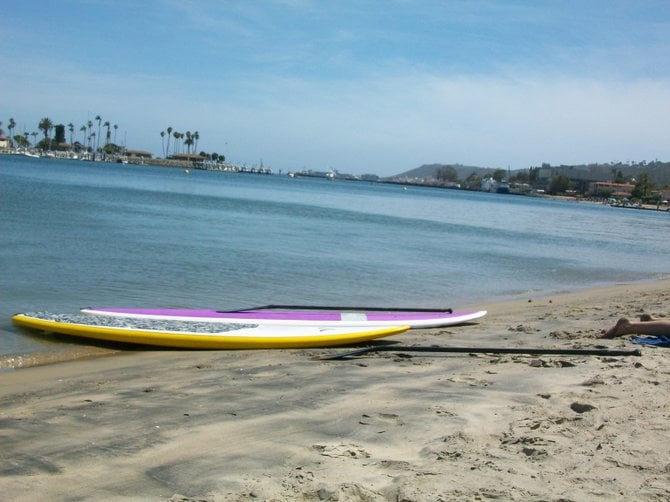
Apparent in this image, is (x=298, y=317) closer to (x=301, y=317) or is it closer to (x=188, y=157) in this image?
(x=301, y=317)

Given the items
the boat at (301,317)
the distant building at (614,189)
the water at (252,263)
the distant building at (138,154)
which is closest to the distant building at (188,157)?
the distant building at (138,154)

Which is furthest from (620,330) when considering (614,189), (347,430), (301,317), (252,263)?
(614,189)

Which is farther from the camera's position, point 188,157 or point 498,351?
point 188,157

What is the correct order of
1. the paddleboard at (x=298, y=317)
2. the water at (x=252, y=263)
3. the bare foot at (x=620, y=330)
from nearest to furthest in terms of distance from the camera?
the bare foot at (x=620, y=330) < the paddleboard at (x=298, y=317) < the water at (x=252, y=263)

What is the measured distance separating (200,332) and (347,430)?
12.0 ft

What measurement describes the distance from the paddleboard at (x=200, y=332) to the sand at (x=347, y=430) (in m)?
0.82

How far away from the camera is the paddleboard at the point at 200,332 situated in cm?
698

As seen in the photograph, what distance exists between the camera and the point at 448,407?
13.6 feet

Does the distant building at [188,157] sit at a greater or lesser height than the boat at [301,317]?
greater

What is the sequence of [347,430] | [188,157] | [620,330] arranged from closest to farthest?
[347,430]
[620,330]
[188,157]

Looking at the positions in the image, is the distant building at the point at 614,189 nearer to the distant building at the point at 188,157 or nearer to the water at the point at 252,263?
the distant building at the point at 188,157

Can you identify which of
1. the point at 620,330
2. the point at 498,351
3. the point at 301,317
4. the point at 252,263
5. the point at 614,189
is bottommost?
the point at 252,263

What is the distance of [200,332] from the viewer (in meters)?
7.09

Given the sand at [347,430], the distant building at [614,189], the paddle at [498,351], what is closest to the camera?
the sand at [347,430]
